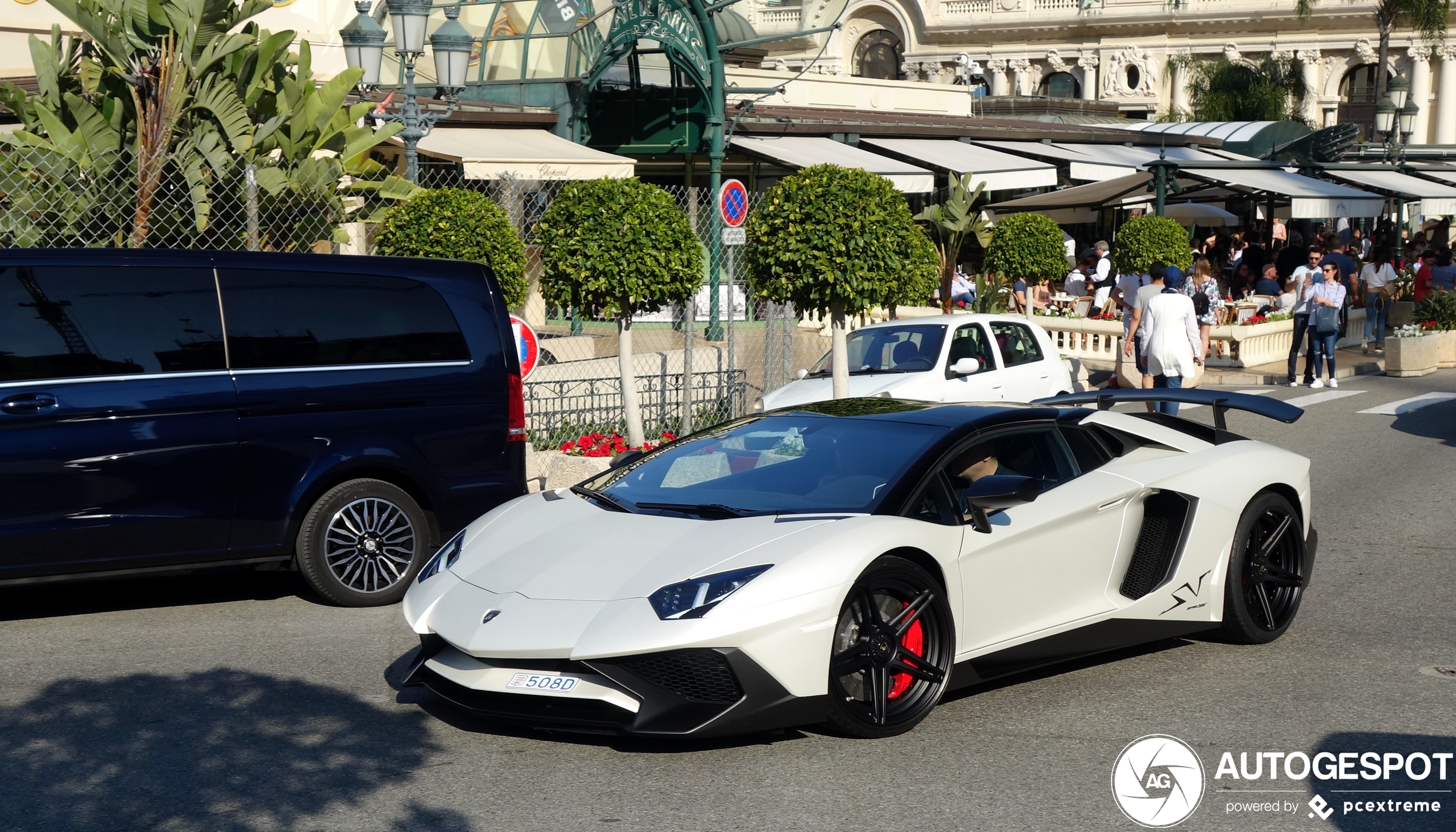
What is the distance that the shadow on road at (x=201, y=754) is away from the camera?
482 cm

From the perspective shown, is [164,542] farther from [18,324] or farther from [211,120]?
[211,120]

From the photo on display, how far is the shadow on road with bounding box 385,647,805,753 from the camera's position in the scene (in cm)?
552

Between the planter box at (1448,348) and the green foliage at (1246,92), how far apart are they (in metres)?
41.9

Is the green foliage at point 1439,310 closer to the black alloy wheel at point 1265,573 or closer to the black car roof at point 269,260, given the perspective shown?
the black alloy wheel at point 1265,573

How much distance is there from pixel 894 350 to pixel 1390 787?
9189mm

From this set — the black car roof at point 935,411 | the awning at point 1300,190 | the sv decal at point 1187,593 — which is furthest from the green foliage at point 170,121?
the awning at point 1300,190

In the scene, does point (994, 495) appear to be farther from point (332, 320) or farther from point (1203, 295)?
point (1203, 295)

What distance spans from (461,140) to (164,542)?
14797mm

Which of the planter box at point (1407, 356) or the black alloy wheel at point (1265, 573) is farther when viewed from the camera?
the planter box at point (1407, 356)

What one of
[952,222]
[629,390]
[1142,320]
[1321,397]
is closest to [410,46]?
[629,390]

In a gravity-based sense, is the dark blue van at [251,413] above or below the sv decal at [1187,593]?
above

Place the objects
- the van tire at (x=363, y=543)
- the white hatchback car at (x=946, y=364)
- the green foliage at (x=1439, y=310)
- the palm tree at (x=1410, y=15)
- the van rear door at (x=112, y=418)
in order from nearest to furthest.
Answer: the van rear door at (x=112, y=418) → the van tire at (x=363, y=543) → the white hatchback car at (x=946, y=364) → the green foliage at (x=1439, y=310) → the palm tree at (x=1410, y=15)

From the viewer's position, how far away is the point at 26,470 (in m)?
7.14

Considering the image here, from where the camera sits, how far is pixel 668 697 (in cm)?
518
